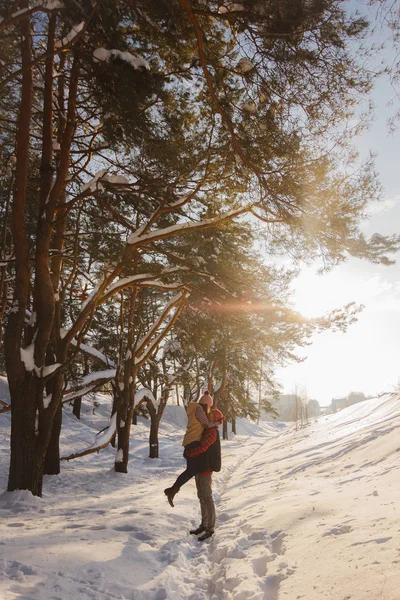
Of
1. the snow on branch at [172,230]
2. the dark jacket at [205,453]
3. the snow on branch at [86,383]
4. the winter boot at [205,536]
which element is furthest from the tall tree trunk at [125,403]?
the winter boot at [205,536]

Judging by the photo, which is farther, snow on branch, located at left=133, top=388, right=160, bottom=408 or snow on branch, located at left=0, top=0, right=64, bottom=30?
snow on branch, located at left=133, top=388, right=160, bottom=408

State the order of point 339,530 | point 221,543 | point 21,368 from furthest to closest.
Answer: point 21,368 → point 221,543 → point 339,530

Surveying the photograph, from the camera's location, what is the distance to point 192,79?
5867mm

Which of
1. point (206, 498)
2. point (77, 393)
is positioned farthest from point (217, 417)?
point (77, 393)

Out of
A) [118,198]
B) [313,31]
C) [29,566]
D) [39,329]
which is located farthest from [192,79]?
[29,566]

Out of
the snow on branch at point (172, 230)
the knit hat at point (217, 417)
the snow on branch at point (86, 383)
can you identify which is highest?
the snow on branch at point (172, 230)

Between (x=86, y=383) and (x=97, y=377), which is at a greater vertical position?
(x=97, y=377)

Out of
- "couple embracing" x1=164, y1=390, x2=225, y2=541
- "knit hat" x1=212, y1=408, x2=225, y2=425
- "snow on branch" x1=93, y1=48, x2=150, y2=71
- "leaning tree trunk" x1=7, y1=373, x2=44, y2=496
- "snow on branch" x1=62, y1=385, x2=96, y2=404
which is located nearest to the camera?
"snow on branch" x1=93, y1=48, x2=150, y2=71

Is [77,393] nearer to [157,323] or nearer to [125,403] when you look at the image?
[125,403]

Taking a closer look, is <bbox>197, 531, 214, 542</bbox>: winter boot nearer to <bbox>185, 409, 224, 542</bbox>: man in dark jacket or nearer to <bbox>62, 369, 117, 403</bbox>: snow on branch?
<bbox>185, 409, 224, 542</bbox>: man in dark jacket

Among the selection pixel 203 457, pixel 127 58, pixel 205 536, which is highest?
pixel 127 58

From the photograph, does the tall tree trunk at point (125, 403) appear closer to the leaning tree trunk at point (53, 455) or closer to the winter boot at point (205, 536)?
the leaning tree trunk at point (53, 455)

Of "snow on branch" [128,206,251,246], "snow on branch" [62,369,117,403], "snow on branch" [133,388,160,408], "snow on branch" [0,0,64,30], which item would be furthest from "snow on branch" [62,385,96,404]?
"snow on branch" [0,0,64,30]

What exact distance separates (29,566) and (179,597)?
1.24 meters
